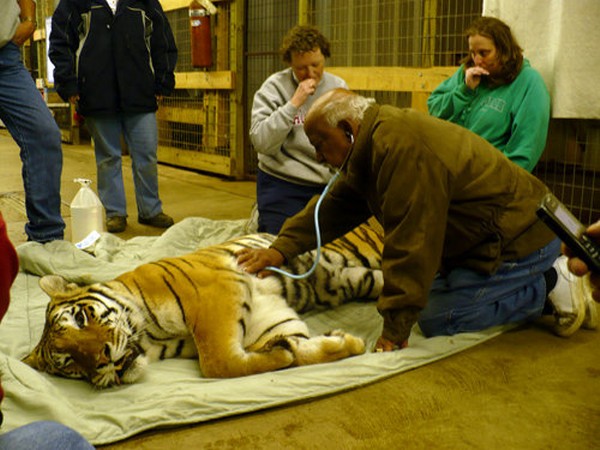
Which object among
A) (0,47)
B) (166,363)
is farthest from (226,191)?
(166,363)

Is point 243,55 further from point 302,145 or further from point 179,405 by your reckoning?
point 179,405

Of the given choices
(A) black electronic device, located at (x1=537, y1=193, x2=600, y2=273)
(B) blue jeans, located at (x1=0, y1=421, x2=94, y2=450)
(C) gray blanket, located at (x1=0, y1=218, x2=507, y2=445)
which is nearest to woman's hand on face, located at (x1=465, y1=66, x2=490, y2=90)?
(C) gray blanket, located at (x1=0, y1=218, x2=507, y2=445)

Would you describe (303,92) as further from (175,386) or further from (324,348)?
(175,386)

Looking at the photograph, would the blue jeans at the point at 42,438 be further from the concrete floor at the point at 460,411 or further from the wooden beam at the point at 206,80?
the wooden beam at the point at 206,80

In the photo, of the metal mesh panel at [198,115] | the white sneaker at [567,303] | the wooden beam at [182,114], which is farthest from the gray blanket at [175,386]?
the wooden beam at [182,114]

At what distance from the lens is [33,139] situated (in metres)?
3.64

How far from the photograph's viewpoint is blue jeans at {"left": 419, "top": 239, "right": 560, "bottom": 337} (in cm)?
256

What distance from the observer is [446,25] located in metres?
4.97

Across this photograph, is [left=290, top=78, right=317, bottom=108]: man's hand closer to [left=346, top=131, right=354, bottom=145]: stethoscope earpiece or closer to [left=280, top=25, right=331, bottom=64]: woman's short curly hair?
[left=280, top=25, right=331, bottom=64]: woman's short curly hair

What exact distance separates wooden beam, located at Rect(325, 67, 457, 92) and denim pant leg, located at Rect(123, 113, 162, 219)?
1515 mm

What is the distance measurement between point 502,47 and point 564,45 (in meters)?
0.50

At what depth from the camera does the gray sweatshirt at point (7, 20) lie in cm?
348

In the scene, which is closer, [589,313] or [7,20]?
[589,313]

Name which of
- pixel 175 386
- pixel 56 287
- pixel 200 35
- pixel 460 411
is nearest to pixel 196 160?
pixel 200 35
